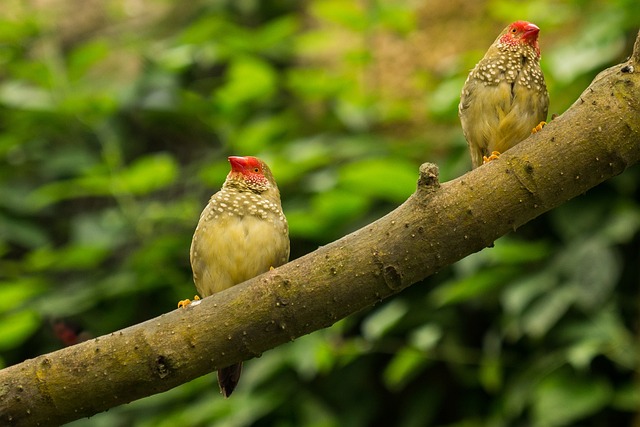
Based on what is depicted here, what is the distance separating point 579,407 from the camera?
3.91m

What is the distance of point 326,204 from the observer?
440cm

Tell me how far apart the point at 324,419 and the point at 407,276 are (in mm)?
2539

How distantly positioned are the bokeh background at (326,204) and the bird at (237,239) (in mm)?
1574

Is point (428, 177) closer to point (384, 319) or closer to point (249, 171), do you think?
point (249, 171)

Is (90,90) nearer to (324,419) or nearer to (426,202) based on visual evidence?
(324,419)

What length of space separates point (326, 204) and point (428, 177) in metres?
2.35

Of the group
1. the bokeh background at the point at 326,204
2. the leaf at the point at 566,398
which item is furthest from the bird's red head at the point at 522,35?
the leaf at the point at 566,398

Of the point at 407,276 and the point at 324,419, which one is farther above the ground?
the point at 407,276

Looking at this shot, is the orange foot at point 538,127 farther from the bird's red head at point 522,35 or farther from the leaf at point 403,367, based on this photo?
the leaf at point 403,367

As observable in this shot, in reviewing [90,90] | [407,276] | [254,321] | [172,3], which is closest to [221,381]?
[254,321]

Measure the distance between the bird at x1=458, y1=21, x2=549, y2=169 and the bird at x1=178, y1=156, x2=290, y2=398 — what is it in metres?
0.61

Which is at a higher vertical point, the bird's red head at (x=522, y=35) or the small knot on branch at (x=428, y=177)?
the bird's red head at (x=522, y=35)

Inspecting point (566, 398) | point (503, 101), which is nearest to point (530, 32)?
point (503, 101)

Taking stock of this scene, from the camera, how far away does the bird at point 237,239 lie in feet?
8.26
